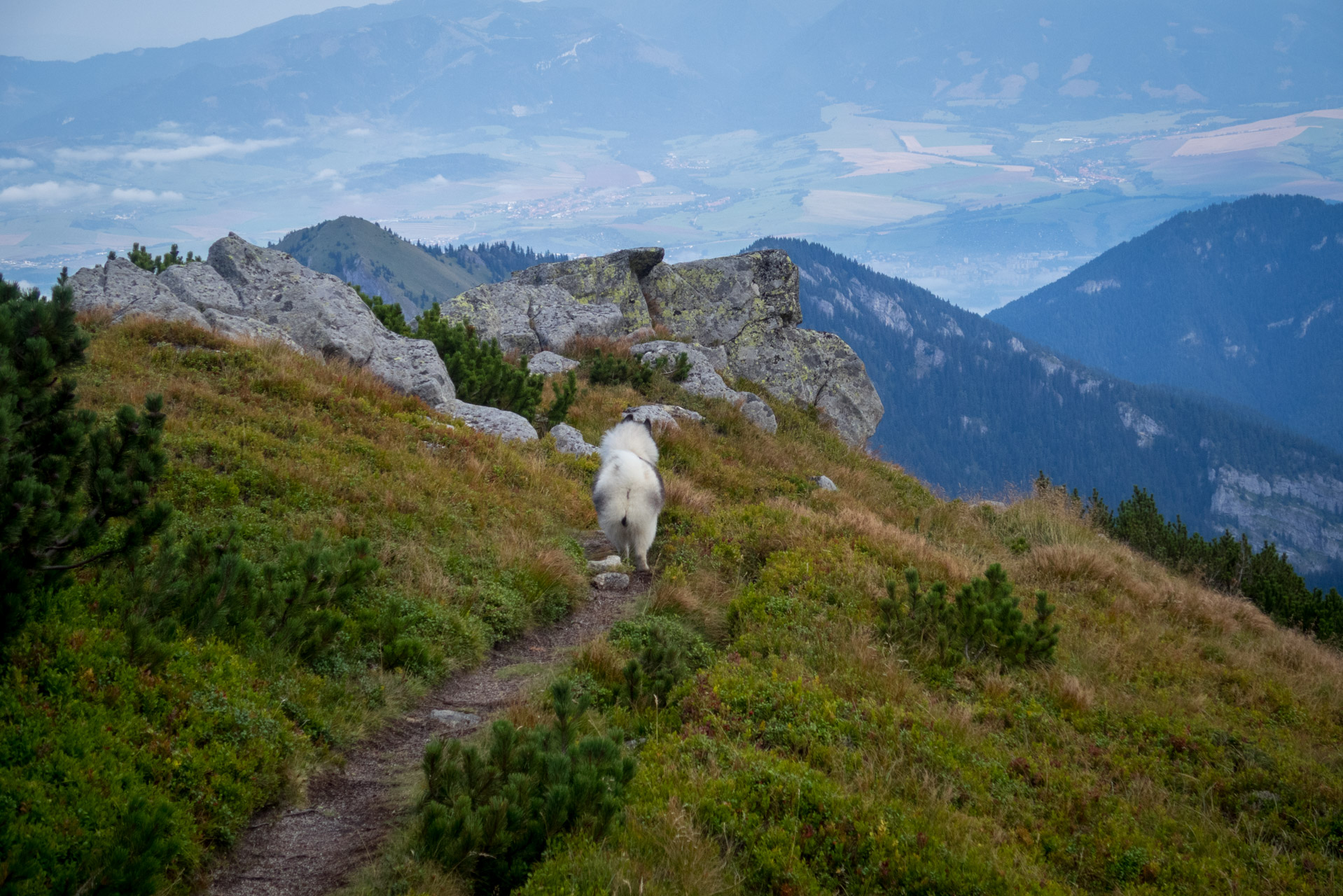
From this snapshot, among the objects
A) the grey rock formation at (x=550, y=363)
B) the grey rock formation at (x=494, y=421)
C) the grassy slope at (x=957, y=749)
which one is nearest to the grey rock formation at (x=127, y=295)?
the grey rock formation at (x=494, y=421)

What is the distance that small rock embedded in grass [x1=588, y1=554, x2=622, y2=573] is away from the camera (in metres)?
10.2

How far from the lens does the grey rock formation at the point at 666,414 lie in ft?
54.1

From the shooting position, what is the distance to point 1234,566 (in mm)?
16547

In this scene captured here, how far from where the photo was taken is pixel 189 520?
712 cm

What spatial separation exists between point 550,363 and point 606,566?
13.5 metres

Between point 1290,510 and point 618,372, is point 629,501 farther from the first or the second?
point 1290,510

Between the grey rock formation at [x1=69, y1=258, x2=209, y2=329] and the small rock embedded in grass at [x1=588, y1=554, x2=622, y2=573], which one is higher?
the grey rock formation at [x1=69, y1=258, x2=209, y2=329]

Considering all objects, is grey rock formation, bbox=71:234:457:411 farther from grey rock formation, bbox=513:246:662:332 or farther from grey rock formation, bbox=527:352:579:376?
grey rock formation, bbox=513:246:662:332

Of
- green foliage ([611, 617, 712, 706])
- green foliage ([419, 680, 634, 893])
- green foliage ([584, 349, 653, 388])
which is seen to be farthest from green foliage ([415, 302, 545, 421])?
green foliage ([419, 680, 634, 893])

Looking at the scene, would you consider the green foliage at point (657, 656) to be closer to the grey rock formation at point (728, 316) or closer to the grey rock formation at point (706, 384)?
the grey rock formation at point (706, 384)

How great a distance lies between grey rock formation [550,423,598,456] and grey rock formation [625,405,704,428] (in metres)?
1.25

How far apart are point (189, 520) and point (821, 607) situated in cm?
687

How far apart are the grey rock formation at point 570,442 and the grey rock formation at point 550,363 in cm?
640

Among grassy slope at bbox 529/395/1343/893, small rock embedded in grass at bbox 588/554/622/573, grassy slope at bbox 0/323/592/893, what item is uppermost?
grassy slope at bbox 0/323/592/893
